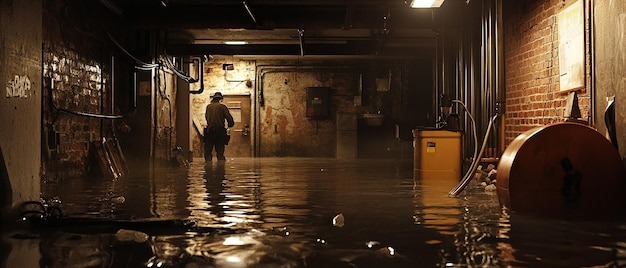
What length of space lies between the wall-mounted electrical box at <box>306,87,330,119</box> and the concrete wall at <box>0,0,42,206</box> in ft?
42.5

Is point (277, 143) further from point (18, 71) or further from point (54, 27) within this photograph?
point (18, 71)

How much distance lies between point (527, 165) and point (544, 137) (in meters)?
0.24

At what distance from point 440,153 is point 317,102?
30.7 ft

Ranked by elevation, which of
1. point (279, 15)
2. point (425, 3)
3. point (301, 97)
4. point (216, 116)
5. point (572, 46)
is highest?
point (279, 15)

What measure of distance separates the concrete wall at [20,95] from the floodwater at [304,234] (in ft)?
1.20

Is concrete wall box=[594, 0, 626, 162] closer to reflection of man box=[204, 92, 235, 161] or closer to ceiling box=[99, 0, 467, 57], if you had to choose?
ceiling box=[99, 0, 467, 57]

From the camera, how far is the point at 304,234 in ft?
12.1

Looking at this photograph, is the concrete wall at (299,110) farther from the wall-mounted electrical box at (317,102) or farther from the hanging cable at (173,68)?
the hanging cable at (173,68)

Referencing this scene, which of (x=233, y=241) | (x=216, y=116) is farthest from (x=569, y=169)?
(x=216, y=116)

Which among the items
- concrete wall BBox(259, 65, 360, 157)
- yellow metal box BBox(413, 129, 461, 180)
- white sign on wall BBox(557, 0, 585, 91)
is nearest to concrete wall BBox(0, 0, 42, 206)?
white sign on wall BBox(557, 0, 585, 91)

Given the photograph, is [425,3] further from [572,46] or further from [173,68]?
[173,68]

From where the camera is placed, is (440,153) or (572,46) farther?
(440,153)

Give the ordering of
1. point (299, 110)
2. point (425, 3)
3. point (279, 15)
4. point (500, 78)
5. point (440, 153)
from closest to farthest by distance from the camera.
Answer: point (425, 3) → point (500, 78) → point (440, 153) → point (279, 15) → point (299, 110)

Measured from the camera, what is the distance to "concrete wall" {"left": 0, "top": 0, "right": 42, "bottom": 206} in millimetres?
4086
